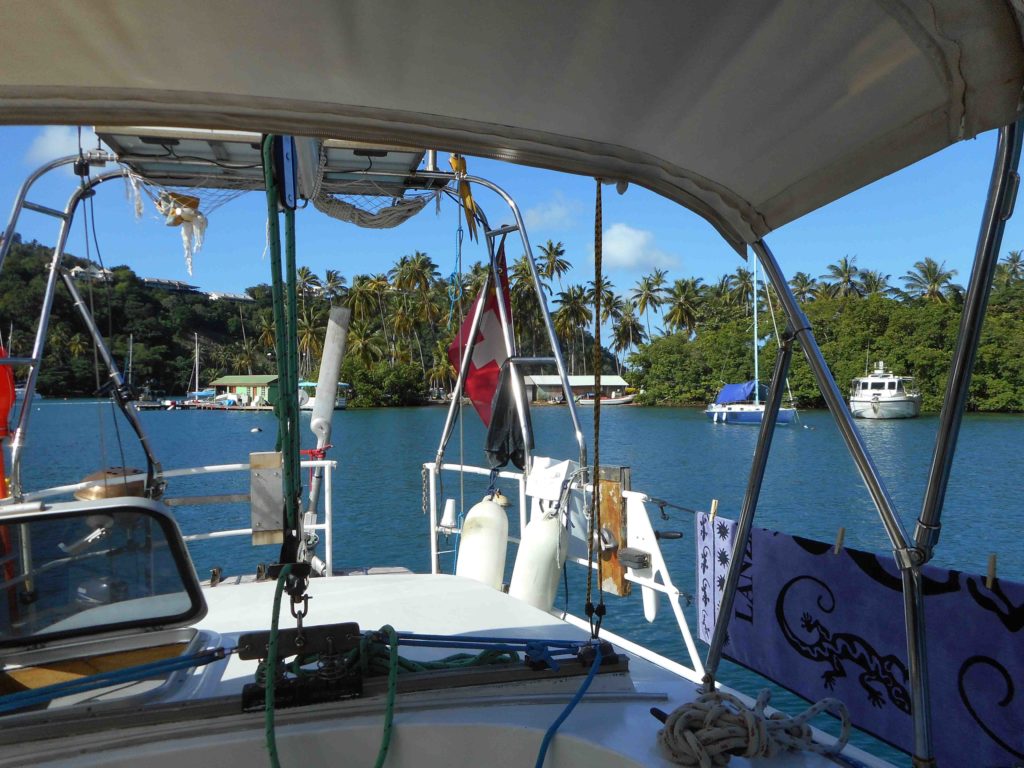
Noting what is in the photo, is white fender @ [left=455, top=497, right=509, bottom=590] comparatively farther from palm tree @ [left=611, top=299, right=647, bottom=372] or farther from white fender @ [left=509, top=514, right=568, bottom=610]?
palm tree @ [left=611, top=299, right=647, bottom=372]

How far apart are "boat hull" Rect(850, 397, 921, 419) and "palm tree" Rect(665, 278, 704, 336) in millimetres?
25208

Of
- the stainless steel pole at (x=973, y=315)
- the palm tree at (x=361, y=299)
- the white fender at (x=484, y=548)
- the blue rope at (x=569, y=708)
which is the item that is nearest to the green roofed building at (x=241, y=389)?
the palm tree at (x=361, y=299)

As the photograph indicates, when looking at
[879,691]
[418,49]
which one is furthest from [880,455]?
[418,49]

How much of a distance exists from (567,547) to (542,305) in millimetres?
1633

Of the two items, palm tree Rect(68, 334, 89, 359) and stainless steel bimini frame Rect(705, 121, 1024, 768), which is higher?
palm tree Rect(68, 334, 89, 359)

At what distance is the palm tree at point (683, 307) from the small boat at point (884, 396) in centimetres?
2501

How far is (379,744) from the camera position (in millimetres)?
1676

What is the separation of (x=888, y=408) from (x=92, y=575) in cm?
4281

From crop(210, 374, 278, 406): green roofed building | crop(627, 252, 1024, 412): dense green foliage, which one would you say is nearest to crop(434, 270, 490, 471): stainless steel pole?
crop(627, 252, 1024, 412): dense green foliage

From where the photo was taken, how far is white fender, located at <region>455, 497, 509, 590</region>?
15.1ft

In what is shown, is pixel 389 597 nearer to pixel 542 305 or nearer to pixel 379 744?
pixel 379 744

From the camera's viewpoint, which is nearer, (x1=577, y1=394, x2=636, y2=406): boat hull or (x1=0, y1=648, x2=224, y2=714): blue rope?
(x1=0, y1=648, x2=224, y2=714): blue rope

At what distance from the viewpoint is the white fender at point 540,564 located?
432cm

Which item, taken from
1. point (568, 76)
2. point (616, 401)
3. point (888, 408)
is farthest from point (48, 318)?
point (616, 401)
